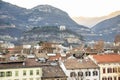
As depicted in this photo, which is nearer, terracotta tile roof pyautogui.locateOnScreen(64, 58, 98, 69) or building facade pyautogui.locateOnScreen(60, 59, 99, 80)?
building facade pyautogui.locateOnScreen(60, 59, 99, 80)

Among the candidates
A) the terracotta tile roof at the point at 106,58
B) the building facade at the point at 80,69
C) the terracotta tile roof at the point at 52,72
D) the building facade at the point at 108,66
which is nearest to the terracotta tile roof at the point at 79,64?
the building facade at the point at 80,69

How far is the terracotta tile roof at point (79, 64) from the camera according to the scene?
8469cm

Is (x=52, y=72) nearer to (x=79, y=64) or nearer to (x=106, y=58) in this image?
(x=79, y=64)

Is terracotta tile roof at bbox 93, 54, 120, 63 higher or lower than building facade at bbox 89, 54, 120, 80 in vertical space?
higher

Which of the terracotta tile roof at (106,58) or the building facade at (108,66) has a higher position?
the terracotta tile roof at (106,58)

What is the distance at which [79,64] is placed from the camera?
86.4 meters

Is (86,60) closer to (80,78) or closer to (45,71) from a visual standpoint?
(80,78)

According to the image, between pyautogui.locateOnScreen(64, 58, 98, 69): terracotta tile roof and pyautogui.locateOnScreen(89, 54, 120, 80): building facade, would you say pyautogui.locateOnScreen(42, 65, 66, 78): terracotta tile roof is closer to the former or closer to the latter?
pyautogui.locateOnScreen(64, 58, 98, 69): terracotta tile roof

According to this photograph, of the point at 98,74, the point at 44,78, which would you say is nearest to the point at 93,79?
the point at 98,74

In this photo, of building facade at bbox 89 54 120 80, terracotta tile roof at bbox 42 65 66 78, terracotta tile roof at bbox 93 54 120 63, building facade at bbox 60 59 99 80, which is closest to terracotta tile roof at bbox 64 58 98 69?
building facade at bbox 60 59 99 80

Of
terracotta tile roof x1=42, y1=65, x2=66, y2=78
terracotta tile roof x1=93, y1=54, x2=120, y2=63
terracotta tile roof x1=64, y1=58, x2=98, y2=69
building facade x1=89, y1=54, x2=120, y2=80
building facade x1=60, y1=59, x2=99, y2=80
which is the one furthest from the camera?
terracotta tile roof x1=93, y1=54, x2=120, y2=63

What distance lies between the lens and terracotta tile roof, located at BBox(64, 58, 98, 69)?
84.7 m

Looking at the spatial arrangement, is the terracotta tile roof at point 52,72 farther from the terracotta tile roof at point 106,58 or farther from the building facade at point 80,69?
the terracotta tile roof at point 106,58

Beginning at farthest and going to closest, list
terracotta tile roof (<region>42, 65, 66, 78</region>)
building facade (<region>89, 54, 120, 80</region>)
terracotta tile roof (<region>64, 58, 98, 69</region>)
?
building facade (<region>89, 54, 120, 80</region>)
terracotta tile roof (<region>64, 58, 98, 69</region>)
terracotta tile roof (<region>42, 65, 66, 78</region>)
